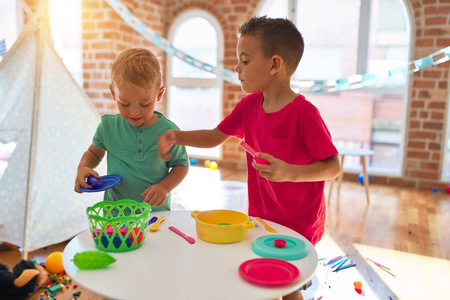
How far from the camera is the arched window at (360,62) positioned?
3314 mm

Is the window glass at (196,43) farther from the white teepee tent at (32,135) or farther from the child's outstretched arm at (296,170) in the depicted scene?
the child's outstretched arm at (296,170)

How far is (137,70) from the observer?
1.00 metres

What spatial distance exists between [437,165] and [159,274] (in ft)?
10.0

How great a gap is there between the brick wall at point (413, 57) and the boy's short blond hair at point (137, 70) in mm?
2381

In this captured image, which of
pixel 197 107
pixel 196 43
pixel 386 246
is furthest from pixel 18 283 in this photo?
pixel 196 43

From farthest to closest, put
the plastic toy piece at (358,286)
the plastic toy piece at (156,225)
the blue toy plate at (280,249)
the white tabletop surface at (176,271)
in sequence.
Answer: the plastic toy piece at (358,286)
the plastic toy piece at (156,225)
the blue toy plate at (280,249)
the white tabletop surface at (176,271)

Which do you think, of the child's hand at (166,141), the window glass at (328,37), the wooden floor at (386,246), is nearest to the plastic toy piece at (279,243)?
the child's hand at (166,141)

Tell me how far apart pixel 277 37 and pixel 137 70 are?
1.19ft

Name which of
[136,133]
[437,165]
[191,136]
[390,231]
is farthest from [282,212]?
[437,165]

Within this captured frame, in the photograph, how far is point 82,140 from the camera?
1859 mm

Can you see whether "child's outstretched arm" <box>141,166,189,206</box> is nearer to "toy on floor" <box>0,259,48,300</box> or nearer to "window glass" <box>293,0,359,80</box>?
"toy on floor" <box>0,259,48,300</box>

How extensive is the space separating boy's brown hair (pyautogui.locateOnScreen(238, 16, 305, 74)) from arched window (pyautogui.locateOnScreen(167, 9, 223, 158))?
2.69 metres

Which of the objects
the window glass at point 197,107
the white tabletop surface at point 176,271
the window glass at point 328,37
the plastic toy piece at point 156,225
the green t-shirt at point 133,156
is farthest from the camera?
the window glass at point 197,107

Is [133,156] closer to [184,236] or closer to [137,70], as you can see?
[137,70]
